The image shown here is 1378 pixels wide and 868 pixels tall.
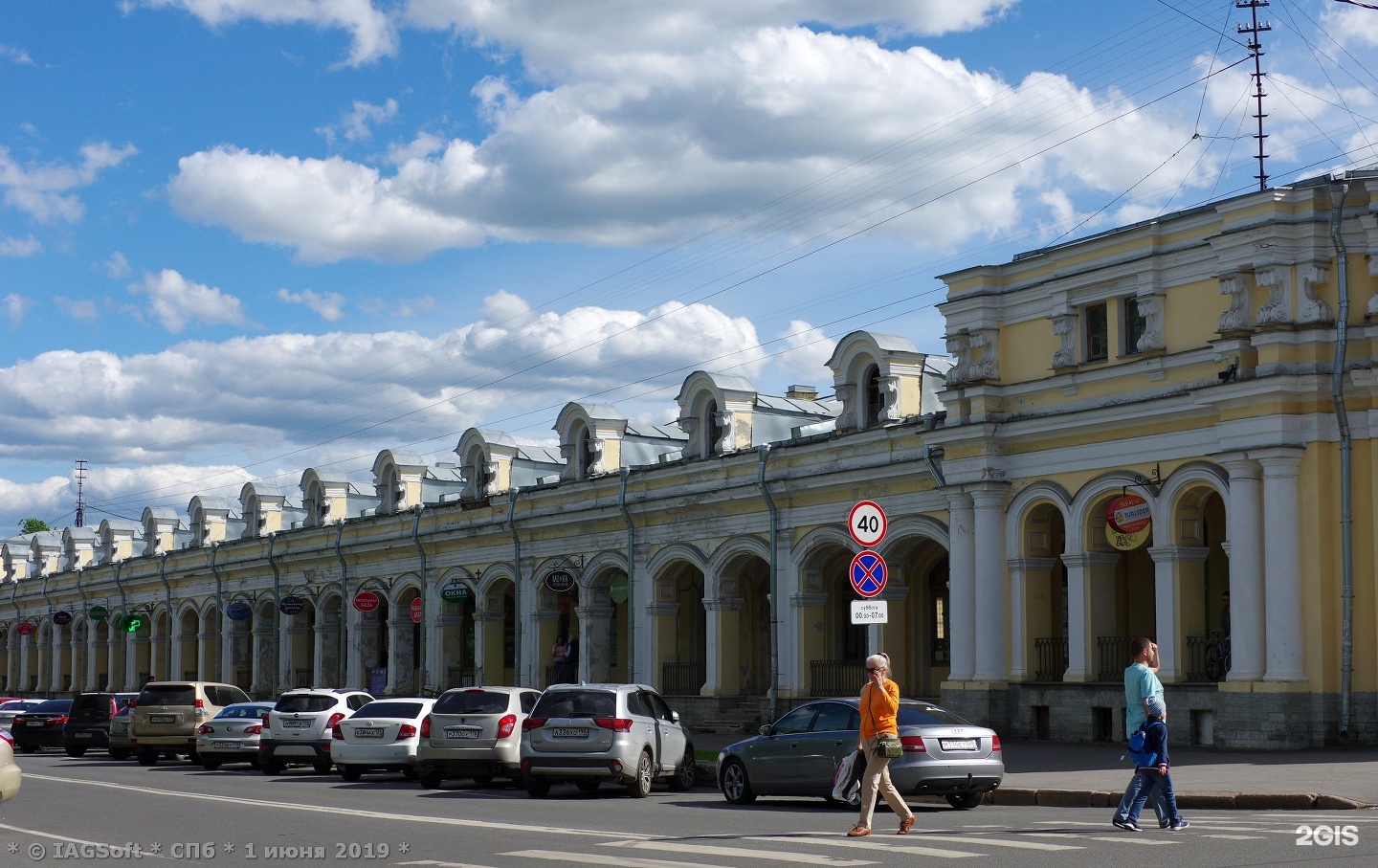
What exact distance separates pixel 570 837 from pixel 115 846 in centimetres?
378

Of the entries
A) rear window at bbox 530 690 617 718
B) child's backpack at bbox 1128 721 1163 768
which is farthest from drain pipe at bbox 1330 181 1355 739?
child's backpack at bbox 1128 721 1163 768

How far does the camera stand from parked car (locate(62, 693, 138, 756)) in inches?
1323

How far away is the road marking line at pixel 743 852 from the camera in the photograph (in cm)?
1220

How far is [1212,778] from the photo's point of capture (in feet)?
64.2

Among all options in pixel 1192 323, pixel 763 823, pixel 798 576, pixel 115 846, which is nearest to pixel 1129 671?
pixel 763 823

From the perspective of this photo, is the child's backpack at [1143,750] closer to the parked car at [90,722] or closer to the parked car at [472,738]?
the parked car at [472,738]

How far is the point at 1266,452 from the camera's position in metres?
24.3

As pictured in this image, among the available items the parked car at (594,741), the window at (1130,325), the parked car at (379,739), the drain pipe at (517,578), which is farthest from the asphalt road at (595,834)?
the drain pipe at (517,578)

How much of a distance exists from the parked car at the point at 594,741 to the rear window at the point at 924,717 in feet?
12.9

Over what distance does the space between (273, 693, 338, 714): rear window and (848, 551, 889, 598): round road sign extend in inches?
408

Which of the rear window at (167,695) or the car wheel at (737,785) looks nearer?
the car wheel at (737,785)

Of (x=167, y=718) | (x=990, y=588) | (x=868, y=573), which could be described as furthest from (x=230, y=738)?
(x=990, y=588)

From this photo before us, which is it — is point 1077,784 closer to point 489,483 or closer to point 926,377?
point 926,377

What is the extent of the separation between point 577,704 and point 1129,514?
33.6 ft
